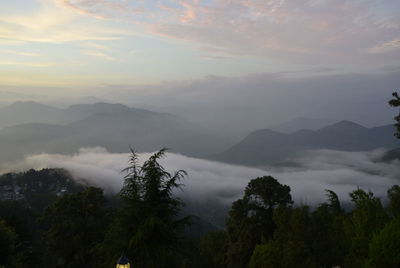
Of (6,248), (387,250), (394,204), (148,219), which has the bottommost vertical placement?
(6,248)

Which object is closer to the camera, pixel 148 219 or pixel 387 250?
pixel 148 219

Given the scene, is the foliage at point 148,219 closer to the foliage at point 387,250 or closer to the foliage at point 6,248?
the foliage at point 387,250

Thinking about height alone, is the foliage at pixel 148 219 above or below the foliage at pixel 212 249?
above

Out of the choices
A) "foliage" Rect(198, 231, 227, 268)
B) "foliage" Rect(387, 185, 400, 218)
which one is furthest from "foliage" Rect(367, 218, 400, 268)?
"foliage" Rect(198, 231, 227, 268)

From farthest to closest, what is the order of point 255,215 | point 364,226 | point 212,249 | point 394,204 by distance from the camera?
point 212,249 < point 255,215 < point 394,204 < point 364,226

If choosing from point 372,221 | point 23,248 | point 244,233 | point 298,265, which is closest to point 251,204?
point 244,233

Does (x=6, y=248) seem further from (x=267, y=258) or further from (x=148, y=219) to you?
(x=267, y=258)

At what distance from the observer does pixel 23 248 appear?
46.0 meters

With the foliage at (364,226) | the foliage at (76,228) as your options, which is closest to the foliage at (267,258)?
the foliage at (364,226)

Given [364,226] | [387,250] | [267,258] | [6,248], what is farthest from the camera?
[6,248]

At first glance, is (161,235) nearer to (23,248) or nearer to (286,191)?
(286,191)

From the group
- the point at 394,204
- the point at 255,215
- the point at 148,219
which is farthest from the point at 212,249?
the point at 148,219

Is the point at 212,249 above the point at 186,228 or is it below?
below

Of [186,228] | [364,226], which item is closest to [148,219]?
[186,228]
